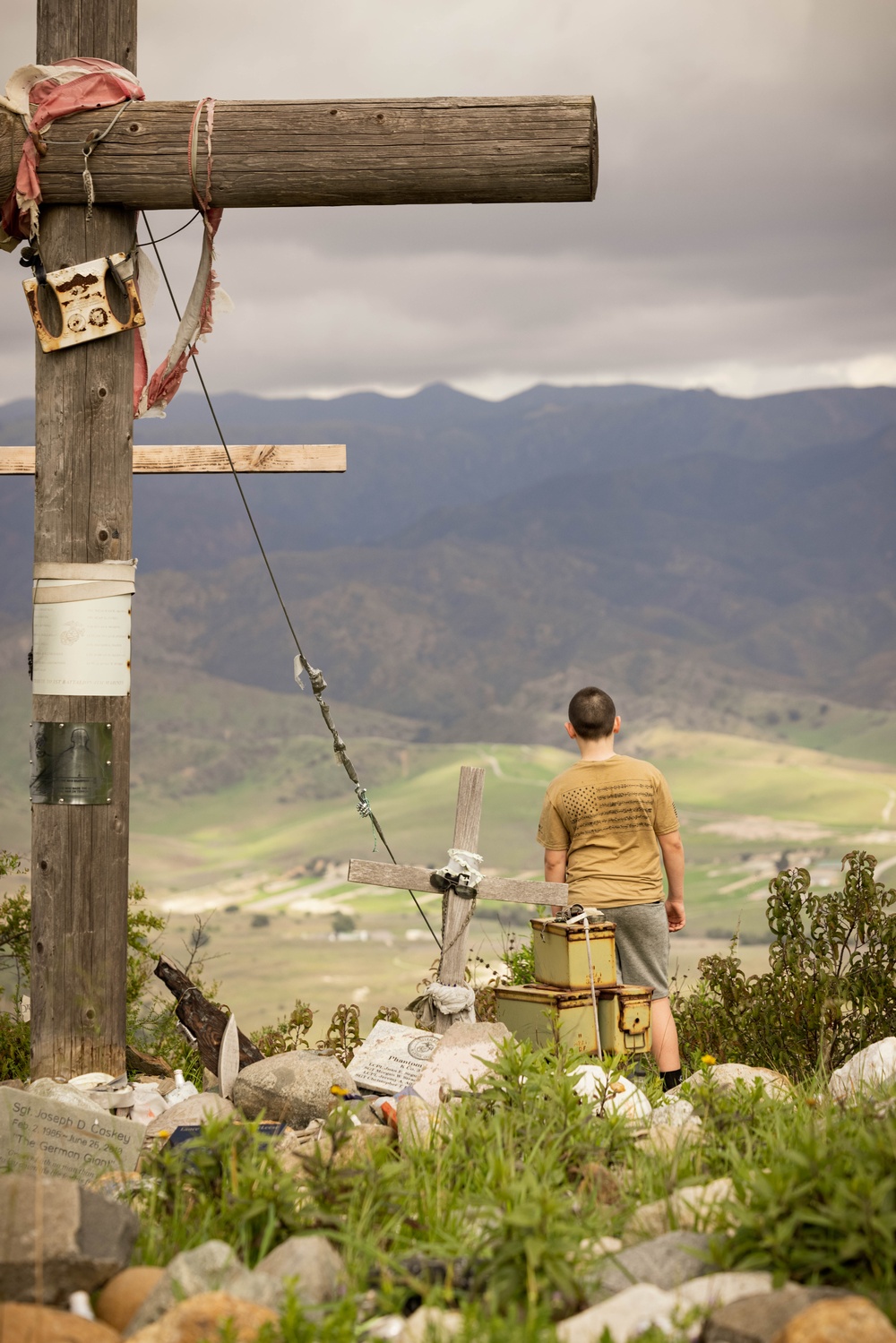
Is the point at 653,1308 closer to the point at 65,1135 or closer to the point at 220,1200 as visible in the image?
the point at 220,1200

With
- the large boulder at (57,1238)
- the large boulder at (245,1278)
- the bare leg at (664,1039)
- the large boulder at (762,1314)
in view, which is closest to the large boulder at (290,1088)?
the bare leg at (664,1039)

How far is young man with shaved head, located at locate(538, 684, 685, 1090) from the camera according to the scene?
7223 mm

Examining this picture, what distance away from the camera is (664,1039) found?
7.24 meters

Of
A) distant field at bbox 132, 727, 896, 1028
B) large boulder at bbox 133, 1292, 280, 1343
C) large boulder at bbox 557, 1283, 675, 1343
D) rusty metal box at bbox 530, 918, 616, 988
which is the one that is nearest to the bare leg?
rusty metal box at bbox 530, 918, 616, 988

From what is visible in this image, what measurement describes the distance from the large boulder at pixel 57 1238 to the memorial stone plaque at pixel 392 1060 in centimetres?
246

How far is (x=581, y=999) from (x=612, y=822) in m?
1.00

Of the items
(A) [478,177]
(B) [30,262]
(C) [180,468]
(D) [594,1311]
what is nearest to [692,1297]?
(D) [594,1311]

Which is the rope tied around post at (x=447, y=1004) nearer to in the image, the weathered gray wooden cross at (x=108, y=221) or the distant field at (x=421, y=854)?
the weathered gray wooden cross at (x=108, y=221)

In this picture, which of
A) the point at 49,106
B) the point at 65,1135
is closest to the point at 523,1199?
the point at 65,1135

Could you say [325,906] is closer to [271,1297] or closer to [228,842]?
[228,842]

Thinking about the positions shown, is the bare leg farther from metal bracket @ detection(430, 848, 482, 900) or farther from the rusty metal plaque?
the rusty metal plaque

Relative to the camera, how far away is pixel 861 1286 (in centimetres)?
354

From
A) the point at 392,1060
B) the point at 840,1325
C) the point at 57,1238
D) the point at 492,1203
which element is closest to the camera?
the point at 840,1325

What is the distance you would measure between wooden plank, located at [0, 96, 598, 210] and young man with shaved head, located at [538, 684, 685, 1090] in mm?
2644
